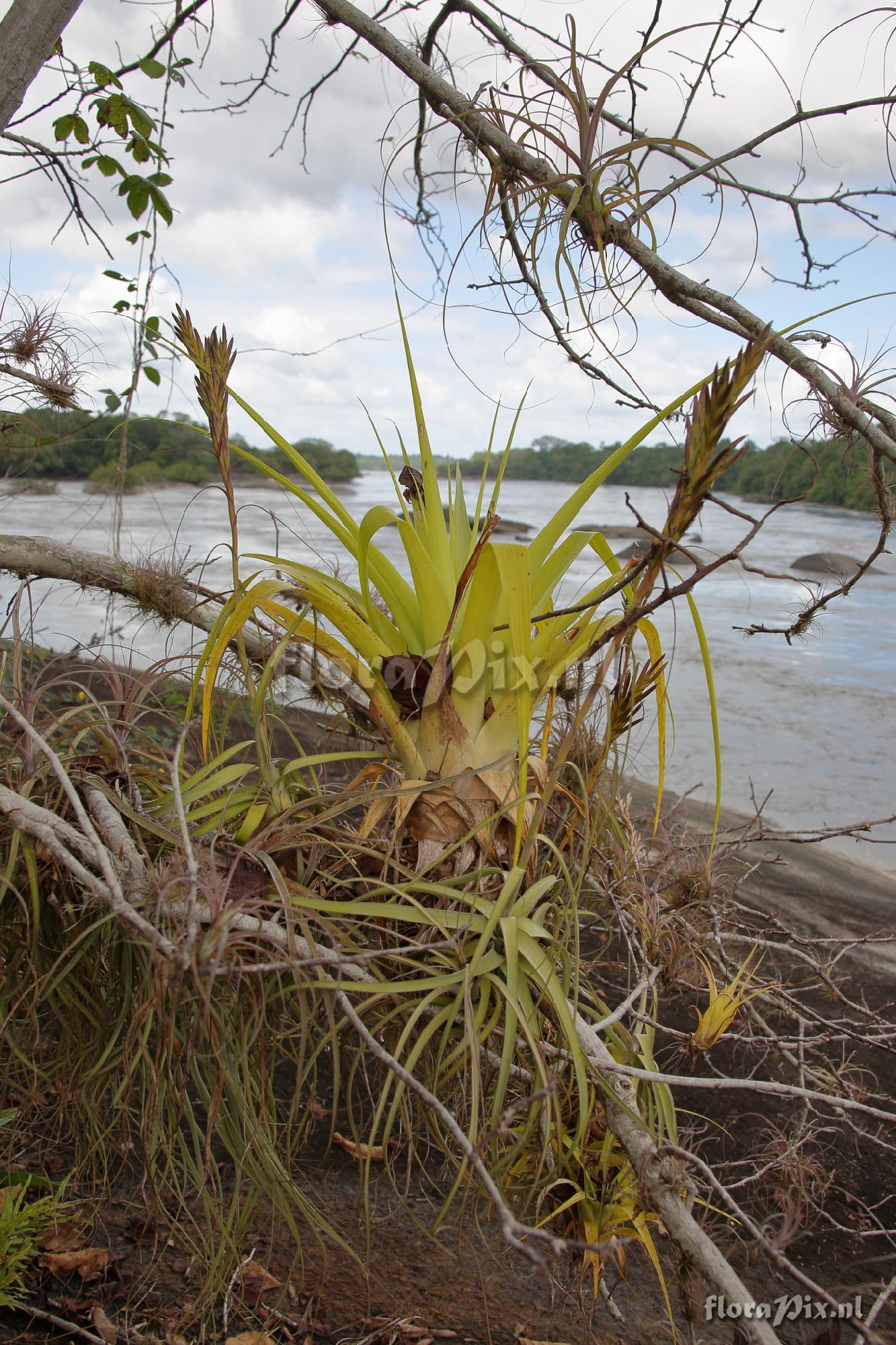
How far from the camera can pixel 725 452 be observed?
0.75 m

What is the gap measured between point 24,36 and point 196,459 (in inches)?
178

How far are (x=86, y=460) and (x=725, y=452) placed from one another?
3429 millimetres

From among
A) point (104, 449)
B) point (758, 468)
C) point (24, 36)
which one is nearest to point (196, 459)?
point (104, 449)

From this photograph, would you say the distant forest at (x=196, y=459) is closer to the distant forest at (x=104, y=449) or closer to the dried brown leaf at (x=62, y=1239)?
the distant forest at (x=104, y=449)

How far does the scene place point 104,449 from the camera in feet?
12.0

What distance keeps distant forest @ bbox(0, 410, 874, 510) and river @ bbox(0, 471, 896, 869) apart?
0.16 meters

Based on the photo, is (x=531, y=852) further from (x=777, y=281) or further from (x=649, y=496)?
(x=649, y=496)

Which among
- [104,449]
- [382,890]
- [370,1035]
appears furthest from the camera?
[104,449]

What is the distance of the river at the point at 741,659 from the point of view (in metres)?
3.99

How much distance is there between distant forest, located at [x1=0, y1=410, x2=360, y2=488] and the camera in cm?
Answer: 165

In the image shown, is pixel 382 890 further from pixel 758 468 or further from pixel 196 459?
pixel 758 468

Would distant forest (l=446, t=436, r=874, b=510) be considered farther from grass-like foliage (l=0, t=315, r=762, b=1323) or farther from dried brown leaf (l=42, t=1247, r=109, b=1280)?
dried brown leaf (l=42, t=1247, r=109, b=1280)

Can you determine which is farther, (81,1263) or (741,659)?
(741,659)

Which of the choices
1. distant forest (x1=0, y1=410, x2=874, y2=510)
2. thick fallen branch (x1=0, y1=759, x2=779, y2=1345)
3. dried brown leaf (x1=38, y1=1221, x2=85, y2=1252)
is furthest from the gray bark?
dried brown leaf (x1=38, y1=1221, x2=85, y2=1252)
